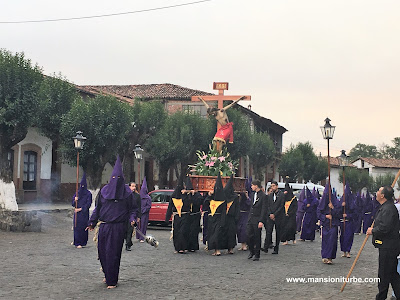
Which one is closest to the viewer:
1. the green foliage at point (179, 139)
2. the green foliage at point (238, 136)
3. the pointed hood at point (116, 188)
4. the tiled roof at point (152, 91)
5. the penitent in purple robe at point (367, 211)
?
the pointed hood at point (116, 188)

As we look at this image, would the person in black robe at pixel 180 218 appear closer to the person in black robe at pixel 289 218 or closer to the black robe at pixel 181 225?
the black robe at pixel 181 225

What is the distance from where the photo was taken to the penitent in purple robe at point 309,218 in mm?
19516

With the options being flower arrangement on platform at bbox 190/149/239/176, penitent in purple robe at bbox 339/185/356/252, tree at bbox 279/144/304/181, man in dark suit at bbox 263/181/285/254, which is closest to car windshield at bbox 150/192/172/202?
flower arrangement on platform at bbox 190/149/239/176

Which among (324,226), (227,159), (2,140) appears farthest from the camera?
(2,140)

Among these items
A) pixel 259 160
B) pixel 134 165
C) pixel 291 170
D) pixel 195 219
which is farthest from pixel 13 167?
pixel 291 170

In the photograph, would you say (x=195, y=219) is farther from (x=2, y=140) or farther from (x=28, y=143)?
(x=28, y=143)

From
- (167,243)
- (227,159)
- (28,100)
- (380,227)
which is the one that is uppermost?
(28,100)

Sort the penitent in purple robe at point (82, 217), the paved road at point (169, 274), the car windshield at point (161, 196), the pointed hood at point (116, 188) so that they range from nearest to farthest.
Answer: the paved road at point (169, 274) < the pointed hood at point (116, 188) < the penitent in purple robe at point (82, 217) < the car windshield at point (161, 196)

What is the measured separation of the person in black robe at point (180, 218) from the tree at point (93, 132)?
14.0 meters

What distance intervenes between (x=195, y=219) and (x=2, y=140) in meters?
9.73

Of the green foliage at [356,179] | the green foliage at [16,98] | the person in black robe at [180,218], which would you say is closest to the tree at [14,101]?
the green foliage at [16,98]

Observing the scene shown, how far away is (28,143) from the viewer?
3178 cm

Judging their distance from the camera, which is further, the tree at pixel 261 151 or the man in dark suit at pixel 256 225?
the tree at pixel 261 151

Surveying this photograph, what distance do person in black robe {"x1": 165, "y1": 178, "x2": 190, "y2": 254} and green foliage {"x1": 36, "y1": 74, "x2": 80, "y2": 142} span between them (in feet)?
52.4
